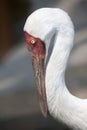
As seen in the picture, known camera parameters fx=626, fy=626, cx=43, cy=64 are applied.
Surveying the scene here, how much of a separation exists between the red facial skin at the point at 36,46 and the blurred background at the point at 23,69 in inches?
56.4

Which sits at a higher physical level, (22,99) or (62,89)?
(62,89)

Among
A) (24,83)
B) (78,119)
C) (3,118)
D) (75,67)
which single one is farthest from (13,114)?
(78,119)

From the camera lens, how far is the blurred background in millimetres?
4572

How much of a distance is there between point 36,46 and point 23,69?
235 cm

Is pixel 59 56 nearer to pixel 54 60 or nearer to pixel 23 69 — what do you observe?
pixel 54 60

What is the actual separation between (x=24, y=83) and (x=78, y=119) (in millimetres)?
1982

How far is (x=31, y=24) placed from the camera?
9.57ft

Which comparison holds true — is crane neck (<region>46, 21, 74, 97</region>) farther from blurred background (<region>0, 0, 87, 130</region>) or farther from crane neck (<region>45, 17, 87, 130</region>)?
blurred background (<region>0, 0, 87, 130</region>)

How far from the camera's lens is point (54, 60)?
2.98 metres

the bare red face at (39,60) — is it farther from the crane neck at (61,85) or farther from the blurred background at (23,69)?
the blurred background at (23,69)

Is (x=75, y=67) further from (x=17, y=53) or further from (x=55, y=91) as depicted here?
(x=55, y=91)

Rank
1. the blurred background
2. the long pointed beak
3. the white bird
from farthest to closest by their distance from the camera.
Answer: the blurred background < the long pointed beak < the white bird

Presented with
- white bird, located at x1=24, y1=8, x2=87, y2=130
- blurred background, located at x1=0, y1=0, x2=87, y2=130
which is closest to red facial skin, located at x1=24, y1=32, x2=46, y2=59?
white bird, located at x1=24, y1=8, x2=87, y2=130

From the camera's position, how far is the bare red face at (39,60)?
2982mm
